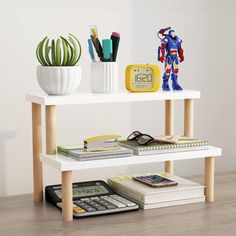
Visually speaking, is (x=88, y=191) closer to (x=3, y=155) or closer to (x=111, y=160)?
(x=111, y=160)

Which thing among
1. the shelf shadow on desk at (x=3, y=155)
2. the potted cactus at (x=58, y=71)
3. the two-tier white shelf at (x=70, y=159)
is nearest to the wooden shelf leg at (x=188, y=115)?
the two-tier white shelf at (x=70, y=159)

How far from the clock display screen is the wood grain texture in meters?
0.35

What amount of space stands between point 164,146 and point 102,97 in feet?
0.72

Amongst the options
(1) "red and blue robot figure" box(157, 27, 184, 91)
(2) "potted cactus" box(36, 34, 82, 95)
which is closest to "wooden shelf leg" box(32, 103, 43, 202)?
(2) "potted cactus" box(36, 34, 82, 95)

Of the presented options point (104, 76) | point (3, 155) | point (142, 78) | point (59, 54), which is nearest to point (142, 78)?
point (142, 78)

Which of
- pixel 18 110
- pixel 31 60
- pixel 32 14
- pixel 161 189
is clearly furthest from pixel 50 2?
pixel 161 189

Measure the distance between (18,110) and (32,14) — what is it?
11.9 inches

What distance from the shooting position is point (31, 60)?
184cm

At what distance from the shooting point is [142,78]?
165 cm

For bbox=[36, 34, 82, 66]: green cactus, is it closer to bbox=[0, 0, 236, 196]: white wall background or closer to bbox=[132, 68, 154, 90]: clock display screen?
bbox=[132, 68, 154, 90]: clock display screen

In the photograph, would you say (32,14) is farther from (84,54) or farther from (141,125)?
(141,125)

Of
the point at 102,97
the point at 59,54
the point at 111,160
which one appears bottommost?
the point at 111,160

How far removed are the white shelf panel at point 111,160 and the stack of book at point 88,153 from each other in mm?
12

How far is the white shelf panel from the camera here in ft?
4.82
